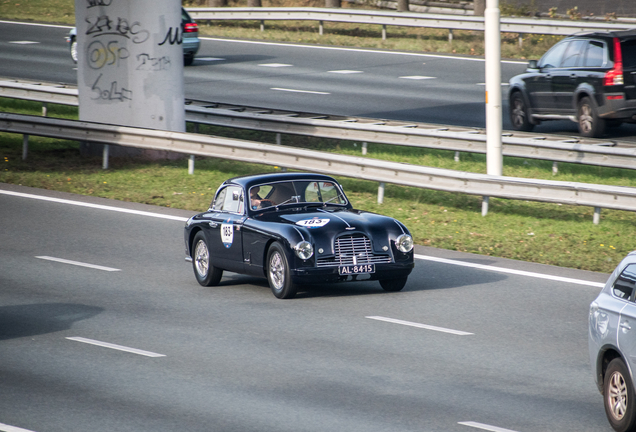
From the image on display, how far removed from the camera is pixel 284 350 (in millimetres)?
9828

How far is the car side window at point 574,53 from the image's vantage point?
839 inches

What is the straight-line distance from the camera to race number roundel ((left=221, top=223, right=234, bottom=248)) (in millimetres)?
12870

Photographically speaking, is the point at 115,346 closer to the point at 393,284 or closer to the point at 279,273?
the point at 279,273

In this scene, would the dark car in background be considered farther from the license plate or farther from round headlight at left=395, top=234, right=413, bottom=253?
the license plate

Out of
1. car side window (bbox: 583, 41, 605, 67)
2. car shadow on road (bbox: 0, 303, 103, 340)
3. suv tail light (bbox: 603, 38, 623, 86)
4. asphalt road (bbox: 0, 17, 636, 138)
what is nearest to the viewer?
car shadow on road (bbox: 0, 303, 103, 340)

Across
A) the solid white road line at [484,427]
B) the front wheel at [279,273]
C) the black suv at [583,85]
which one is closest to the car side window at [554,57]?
the black suv at [583,85]

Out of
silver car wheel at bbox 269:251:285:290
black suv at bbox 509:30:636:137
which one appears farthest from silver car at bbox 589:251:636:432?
black suv at bbox 509:30:636:137

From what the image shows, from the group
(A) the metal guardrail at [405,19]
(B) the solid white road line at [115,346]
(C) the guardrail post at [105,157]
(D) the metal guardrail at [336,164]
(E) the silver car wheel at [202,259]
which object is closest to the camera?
(B) the solid white road line at [115,346]

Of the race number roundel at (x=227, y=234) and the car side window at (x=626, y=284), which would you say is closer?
the car side window at (x=626, y=284)

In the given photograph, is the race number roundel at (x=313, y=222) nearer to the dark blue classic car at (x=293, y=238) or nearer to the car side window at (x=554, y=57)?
the dark blue classic car at (x=293, y=238)

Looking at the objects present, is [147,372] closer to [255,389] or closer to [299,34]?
[255,389]

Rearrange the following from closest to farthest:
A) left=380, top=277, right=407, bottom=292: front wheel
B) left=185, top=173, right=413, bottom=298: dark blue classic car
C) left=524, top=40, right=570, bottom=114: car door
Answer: left=185, top=173, right=413, bottom=298: dark blue classic car, left=380, top=277, right=407, bottom=292: front wheel, left=524, top=40, right=570, bottom=114: car door

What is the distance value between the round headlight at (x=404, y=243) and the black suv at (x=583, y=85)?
372 inches

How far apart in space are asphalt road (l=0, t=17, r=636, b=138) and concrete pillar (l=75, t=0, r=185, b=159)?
4612 millimetres
